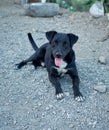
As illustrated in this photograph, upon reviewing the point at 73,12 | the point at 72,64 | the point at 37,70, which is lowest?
the point at 73,12

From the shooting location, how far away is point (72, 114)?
147 inches

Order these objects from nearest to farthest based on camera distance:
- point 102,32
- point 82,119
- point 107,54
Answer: point 82,119, point 107,54, point 102,32

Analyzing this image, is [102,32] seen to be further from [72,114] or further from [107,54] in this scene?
[72,114]

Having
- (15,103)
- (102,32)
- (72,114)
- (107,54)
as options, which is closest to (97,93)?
(72,114)

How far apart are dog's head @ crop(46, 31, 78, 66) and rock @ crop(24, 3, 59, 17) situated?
3.69 metres

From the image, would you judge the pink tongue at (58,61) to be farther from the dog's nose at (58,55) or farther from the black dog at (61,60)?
the dog's nose at (58,55)

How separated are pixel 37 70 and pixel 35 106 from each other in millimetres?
1046

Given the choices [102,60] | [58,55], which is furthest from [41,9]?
[58,55]

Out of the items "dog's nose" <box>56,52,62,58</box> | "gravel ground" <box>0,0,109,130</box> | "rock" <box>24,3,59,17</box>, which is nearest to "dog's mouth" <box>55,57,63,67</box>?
"dog's nose" <box>56,52,62,58</box>

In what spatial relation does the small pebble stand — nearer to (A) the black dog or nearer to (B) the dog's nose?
(A) the black dog

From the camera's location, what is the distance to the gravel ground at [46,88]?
3617 mm

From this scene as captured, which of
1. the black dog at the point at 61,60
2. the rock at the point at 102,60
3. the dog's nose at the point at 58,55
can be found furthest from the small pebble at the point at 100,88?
the rock at the point at 102,60

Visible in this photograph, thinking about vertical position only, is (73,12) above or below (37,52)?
below

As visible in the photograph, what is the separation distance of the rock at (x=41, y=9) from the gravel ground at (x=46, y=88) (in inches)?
36.6
